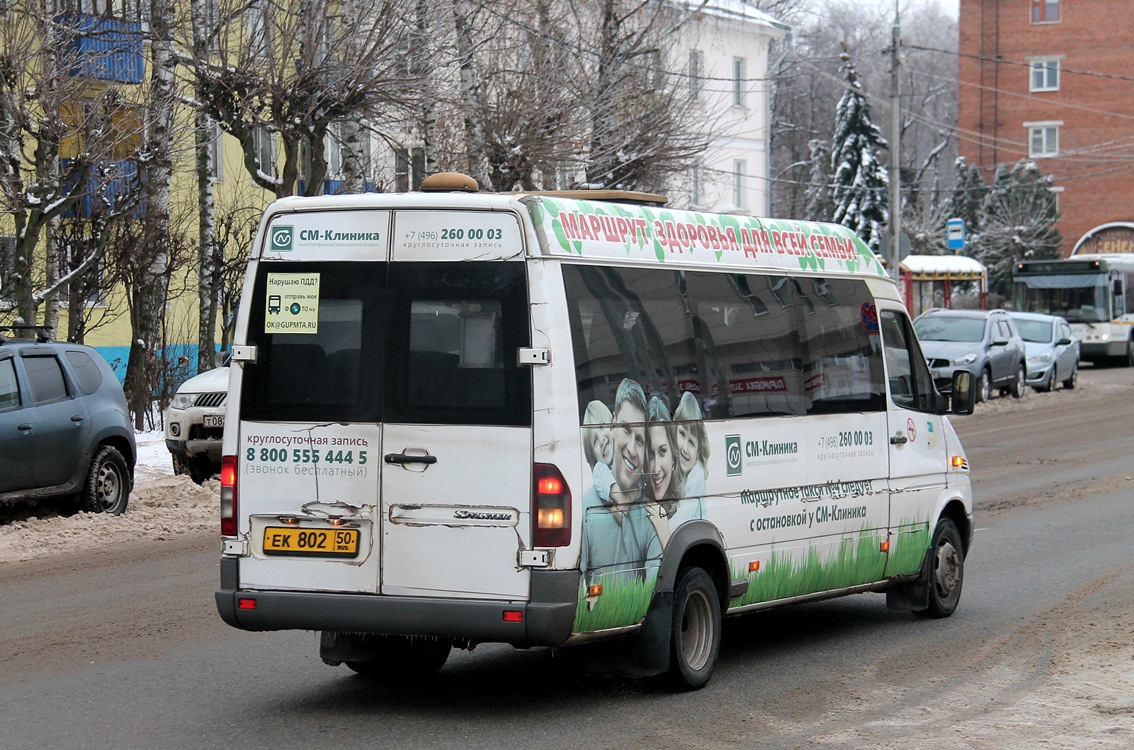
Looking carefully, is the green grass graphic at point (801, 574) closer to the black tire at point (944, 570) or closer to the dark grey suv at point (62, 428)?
the black tire at point (944, 570)

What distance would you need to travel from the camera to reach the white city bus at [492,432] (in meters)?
6.71

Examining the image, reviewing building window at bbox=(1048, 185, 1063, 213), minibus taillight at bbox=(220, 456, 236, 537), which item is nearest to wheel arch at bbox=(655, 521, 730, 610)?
minibus taillight at bbox=(220, 456, 236, 537)

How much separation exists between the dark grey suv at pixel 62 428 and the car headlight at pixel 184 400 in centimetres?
230

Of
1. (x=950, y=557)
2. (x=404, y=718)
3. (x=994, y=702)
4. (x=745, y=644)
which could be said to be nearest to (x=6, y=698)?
(x=404, y=718)

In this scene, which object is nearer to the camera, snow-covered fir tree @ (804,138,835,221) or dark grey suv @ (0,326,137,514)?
dark grey suv @ (0,326,137,514)

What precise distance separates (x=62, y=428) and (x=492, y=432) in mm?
8340

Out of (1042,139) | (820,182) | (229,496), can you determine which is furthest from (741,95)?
(229,496)

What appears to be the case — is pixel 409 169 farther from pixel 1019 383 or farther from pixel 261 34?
pixel 1019 383

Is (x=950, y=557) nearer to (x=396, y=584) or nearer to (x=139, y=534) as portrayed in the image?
(x=396, y=584)

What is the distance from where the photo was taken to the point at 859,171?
67.2 metres

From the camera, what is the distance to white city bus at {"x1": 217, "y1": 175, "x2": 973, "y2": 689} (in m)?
6.71

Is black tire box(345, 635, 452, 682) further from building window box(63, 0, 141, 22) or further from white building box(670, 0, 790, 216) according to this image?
white building box(670, 0, 790, 216)

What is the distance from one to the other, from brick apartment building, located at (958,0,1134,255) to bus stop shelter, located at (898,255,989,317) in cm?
2604

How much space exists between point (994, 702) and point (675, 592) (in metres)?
1.61
